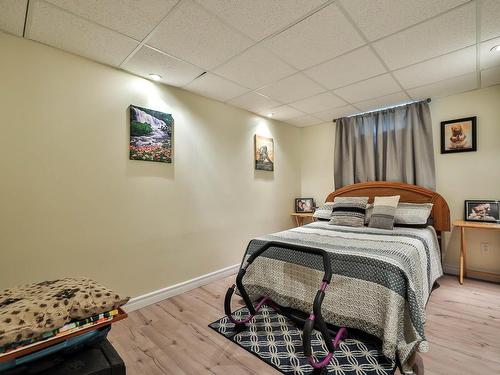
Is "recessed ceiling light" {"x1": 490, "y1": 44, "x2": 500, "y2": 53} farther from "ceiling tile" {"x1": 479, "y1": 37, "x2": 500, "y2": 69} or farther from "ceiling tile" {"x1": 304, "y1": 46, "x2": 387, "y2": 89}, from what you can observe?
"ceiling tile" {"x1": 304, "y1": 46, "x2": 387, "y2": 89}

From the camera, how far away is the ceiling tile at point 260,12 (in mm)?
1599

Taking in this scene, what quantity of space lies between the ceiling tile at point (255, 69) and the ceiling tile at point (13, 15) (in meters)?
1.45

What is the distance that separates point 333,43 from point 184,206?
7.26ft

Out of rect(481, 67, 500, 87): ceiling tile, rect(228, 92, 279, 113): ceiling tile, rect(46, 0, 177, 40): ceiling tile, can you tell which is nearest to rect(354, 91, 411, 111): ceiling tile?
rect(481, 67, 500, 87): ceiling tile

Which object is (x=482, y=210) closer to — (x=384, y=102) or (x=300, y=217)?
(x=384, y=102)

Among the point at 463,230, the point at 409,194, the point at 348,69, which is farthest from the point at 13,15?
the point at 463,230

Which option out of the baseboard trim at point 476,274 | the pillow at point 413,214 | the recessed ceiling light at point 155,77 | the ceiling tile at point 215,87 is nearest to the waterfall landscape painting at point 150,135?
the recessed ceiling light at point 155,77

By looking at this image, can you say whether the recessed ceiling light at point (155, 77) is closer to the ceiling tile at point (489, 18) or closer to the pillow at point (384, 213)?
the ceiling tile at point (489, 18)

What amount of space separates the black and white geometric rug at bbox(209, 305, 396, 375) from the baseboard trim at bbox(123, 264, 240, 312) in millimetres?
811

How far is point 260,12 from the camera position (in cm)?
168

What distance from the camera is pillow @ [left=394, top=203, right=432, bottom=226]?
2.92 metres

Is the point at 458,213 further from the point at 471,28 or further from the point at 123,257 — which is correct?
the point at 123,257

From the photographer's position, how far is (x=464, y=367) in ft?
5.12

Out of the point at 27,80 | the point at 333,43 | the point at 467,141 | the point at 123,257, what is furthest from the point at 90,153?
the point at 467,141
